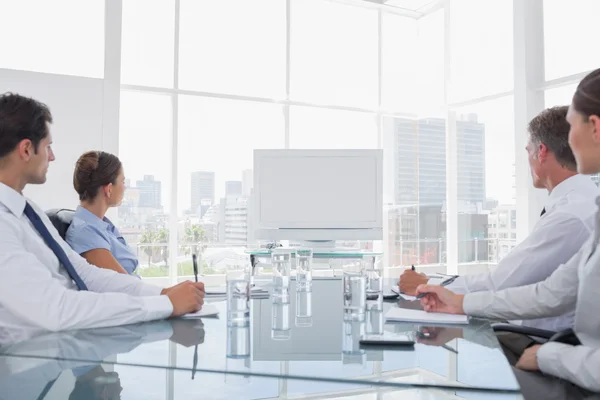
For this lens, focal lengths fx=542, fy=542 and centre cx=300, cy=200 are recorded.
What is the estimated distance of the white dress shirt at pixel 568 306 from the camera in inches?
46.4

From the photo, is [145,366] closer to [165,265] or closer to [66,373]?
[66,373]

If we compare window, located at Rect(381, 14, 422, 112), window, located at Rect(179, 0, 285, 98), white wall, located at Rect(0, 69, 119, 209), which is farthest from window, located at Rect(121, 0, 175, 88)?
window, located at Rect(381, 14, 422, 112)

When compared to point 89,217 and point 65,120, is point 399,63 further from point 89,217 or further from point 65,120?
point 89,217

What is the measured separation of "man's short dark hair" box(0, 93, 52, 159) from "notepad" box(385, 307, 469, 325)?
124 cm

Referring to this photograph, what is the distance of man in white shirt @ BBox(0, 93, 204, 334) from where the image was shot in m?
1.33

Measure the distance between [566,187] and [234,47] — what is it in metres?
5.37

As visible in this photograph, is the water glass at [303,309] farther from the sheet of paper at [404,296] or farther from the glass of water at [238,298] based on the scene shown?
the sheet of paper at [404,296]

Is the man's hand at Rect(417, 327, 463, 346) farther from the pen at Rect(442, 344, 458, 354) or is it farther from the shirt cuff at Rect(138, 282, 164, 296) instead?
the shirt cuff at Rect(138, 282, 164, 296)

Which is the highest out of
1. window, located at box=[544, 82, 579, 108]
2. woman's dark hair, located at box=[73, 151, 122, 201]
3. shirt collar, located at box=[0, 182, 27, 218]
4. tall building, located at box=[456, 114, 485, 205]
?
window, located at box=[544, 82, 579, 108]

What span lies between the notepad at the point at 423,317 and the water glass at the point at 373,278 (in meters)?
0.09

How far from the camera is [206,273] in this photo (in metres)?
6.75

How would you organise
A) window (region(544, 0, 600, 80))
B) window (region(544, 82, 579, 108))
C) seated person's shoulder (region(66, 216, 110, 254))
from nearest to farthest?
seated person's shoulder (region(66, 216, 110, 254)) < window (region(544, 0, 600, 80)) < window (region(544, 82, 579, 108))

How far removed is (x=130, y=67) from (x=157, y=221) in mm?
1801

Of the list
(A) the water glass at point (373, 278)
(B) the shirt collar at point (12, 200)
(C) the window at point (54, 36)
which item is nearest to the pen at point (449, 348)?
(A) the water glass at point (373, 278)
